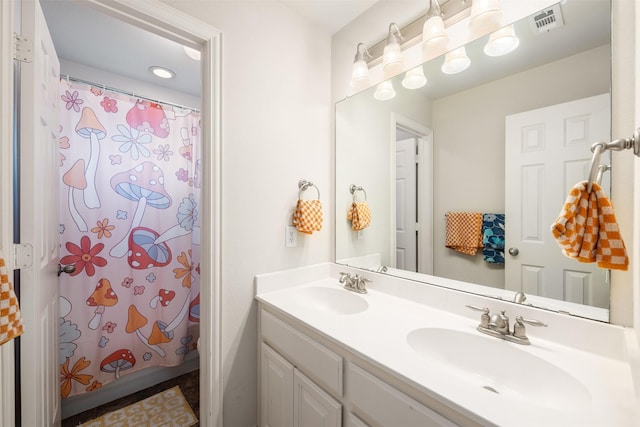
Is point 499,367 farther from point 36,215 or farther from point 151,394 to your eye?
point 151,394

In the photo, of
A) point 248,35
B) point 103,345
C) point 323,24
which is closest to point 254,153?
point 248,35

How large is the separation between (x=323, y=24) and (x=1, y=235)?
176cm

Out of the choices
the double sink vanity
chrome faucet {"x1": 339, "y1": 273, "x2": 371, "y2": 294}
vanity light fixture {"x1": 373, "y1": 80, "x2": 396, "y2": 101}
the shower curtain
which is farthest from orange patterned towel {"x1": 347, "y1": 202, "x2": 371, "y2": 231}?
the shower curtain

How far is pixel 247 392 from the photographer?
1306 mm

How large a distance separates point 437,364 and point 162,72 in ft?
7.88

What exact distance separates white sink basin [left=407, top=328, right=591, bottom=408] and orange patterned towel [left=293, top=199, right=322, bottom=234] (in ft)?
2.37

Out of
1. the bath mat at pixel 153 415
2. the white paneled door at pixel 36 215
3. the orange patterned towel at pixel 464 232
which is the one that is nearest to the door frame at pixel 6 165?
the white paneled door at pixel 36 215

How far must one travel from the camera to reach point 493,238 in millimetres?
1070

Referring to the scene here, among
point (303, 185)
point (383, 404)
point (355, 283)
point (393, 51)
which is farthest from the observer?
point (303, 185)

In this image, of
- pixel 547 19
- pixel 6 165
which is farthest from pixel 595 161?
pixel 6 165

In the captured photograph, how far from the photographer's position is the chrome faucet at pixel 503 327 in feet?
2.84

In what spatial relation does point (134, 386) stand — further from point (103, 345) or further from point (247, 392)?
point (247, 392)

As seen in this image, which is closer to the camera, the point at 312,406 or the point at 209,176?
the point at 312,406

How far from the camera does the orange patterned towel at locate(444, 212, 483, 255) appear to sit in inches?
44.0
